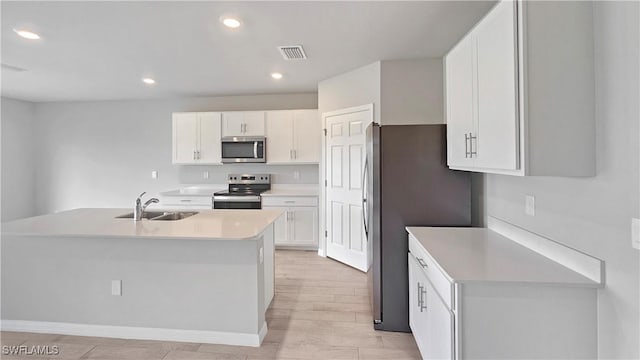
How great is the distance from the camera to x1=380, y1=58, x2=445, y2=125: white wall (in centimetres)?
360

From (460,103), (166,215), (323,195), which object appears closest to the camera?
(460,103)

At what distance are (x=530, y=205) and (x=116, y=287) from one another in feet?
9.91

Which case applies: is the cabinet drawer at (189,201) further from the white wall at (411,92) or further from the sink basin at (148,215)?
the white wall at (411,92)

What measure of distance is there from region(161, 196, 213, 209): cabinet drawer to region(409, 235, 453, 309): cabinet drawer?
11.5 feet

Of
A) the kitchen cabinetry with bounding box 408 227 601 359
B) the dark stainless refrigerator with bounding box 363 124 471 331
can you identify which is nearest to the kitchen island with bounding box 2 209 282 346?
the dark stainless refrigerator with bounding box 363 124 471 331

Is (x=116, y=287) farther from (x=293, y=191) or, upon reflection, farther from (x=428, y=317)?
(x=293, y=191)

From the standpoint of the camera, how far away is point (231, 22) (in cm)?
263

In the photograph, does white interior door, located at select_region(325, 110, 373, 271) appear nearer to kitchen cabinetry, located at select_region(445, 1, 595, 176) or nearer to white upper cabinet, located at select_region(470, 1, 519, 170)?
white upper cabinet, located at select_region(470, 1, 519, 170)

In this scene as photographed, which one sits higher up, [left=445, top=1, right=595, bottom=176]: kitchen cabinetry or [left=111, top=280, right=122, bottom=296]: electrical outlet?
[left=445, top=1, right=595, bottom=176]: kitchen cabinetry

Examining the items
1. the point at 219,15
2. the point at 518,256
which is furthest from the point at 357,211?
the point at 219,15

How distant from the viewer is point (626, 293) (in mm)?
1246

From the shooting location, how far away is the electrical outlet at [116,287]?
243cm

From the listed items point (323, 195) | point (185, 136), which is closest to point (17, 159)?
point (185, 136)

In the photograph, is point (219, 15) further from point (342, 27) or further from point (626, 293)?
point (626, 293)
